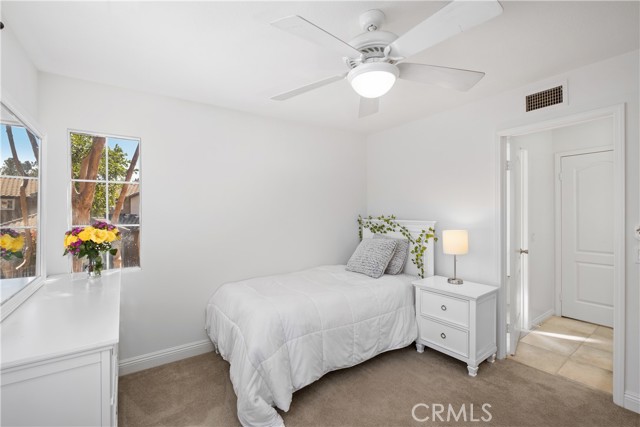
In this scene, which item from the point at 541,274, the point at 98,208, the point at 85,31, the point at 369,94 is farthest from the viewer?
the point at 541,274

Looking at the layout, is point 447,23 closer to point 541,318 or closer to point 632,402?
point 632,402

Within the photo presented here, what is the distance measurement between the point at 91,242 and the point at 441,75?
250cm

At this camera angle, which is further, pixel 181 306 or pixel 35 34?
pixel 181 306

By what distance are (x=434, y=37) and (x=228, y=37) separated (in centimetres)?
119

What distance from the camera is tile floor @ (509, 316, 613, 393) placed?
2537mm

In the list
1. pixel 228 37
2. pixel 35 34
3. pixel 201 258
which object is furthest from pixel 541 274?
pixel 35 34

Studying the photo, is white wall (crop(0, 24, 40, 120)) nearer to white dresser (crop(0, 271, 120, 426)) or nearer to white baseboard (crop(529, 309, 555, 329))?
white dresser (crop(0, 271, 120, 426))

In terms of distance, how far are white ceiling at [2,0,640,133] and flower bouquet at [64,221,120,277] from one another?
1168mm

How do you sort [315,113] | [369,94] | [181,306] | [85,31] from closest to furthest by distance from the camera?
[369,94], [85,31], [181,306], [315,113]

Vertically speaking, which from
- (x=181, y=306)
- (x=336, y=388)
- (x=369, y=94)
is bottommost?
(x=336, y=388)

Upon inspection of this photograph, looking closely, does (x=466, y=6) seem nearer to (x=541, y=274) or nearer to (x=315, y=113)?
(x=315, y=113)

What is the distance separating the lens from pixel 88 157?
Answer: 2.52 m

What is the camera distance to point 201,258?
2.92 meters

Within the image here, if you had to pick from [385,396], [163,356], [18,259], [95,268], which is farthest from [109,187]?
[385,396]
